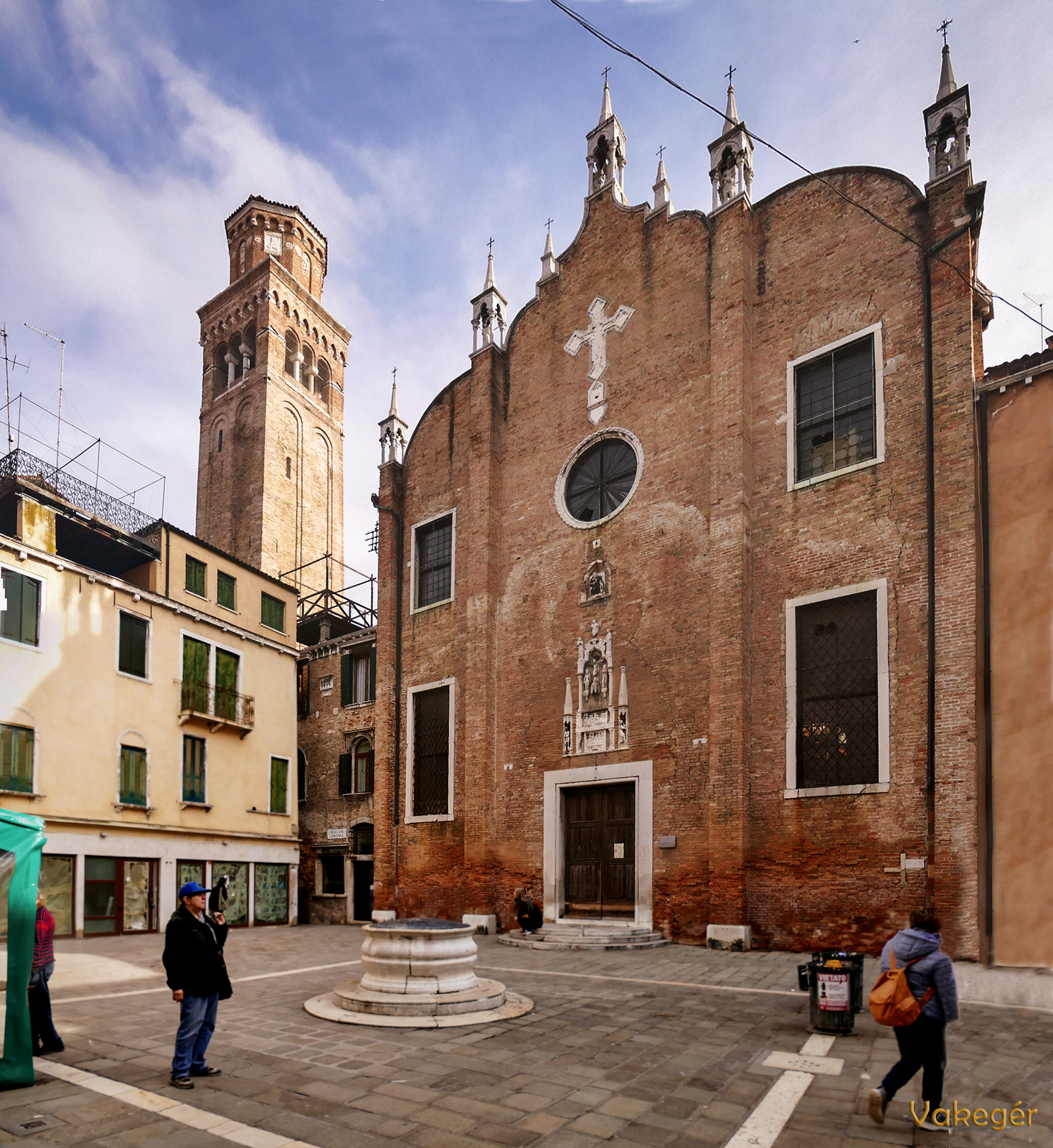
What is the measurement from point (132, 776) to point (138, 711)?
62.2 inches

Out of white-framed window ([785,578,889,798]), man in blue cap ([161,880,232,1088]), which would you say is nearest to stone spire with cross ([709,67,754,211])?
white-framed window ([785,578,889,798])

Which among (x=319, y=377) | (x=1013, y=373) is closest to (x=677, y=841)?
(x=1013, y=373)

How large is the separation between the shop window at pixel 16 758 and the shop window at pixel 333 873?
1043 centimetres

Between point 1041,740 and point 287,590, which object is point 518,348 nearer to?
point 287,590

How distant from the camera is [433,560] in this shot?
22.6 meters

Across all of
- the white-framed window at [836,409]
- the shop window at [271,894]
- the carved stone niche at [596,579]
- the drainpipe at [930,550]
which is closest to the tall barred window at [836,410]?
the white-framed window at [836,409]

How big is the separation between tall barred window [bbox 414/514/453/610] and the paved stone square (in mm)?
11893

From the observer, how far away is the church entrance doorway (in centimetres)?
1714

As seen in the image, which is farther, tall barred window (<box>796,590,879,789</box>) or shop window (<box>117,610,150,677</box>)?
shop window (<box>117,610,150,677</box>)

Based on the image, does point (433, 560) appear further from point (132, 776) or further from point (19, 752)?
point (19, 752)

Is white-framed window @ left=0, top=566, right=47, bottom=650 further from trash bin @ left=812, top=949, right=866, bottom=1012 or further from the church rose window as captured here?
trash bin @ left=812, top=949, right=866, bottom=1012

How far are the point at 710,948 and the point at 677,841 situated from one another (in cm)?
192

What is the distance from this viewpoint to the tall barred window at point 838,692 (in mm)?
14383

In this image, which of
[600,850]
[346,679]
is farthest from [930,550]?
[346,679]
